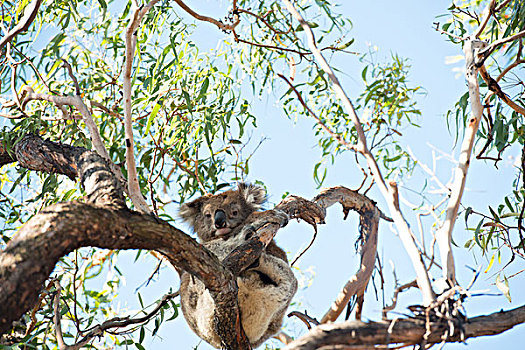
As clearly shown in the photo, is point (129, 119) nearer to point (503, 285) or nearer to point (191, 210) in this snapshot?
point (191, 210)

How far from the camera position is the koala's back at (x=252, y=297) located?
9.59 feet

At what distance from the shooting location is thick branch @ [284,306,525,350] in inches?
50.1

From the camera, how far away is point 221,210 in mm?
3586

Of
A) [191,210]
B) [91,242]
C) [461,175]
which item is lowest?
[91,242]

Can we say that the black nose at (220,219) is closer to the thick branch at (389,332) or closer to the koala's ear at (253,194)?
the koala's ear at (253,194)

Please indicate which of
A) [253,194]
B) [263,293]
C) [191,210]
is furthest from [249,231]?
→ [191,210]

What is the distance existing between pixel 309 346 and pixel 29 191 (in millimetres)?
3454

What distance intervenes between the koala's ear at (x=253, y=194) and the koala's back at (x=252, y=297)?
67 centimetres

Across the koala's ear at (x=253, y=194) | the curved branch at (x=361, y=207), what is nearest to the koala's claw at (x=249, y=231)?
the curved branch at (x=361, y=207)

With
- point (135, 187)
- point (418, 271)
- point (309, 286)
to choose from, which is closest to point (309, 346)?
point (418, 271)

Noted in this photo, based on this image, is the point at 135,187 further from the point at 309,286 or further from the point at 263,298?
the point at 309,286

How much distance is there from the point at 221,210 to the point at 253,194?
0.29m

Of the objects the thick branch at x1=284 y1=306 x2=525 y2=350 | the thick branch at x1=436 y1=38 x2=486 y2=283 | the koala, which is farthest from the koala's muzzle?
the thick branch at x1=284 y1=306 x2=525 y2=350

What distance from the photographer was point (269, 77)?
4.05 m
